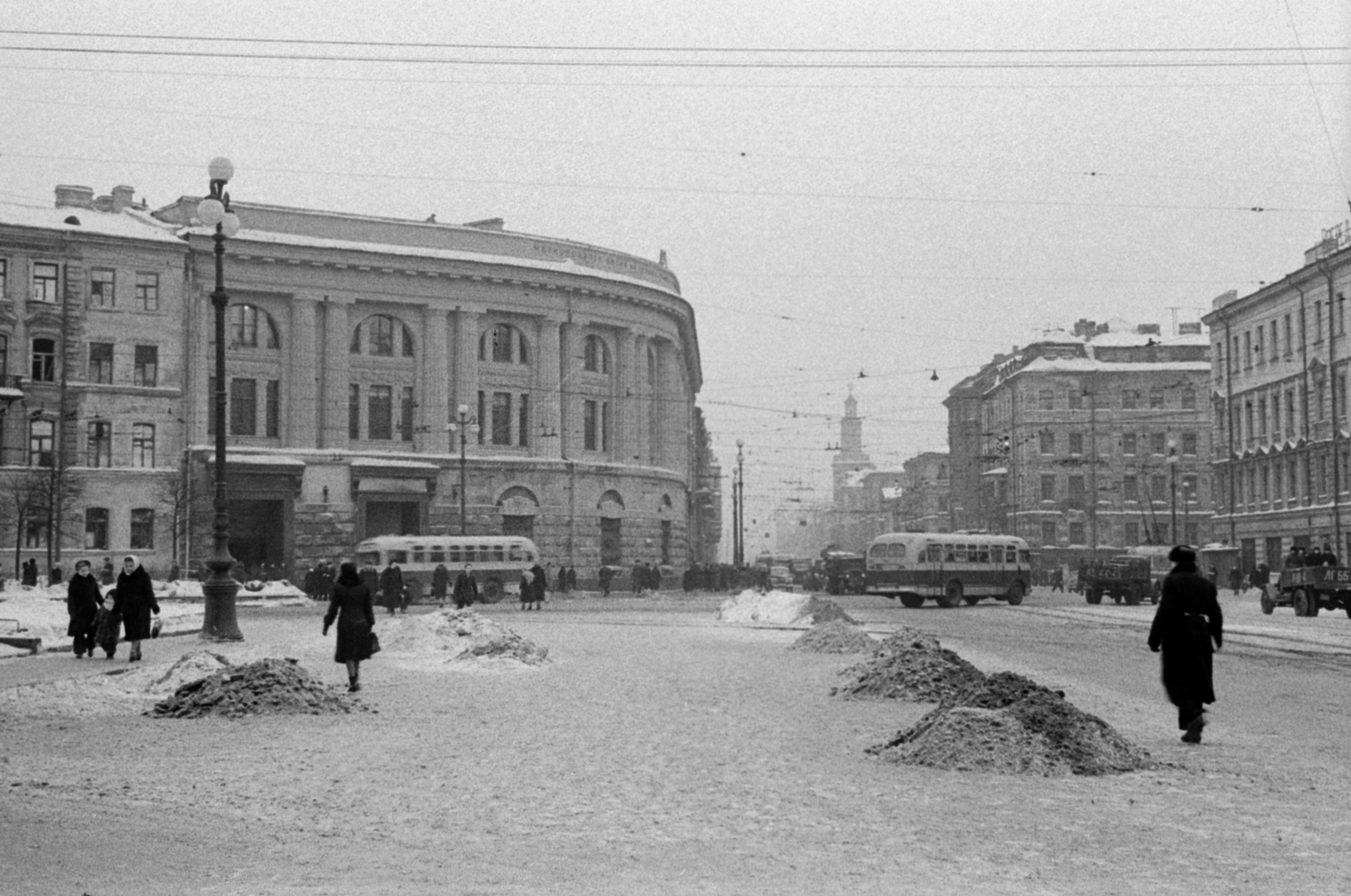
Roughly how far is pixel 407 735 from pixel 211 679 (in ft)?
9.54

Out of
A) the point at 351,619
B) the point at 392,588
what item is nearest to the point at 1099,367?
the point at 392,588

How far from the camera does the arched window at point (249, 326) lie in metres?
67.1

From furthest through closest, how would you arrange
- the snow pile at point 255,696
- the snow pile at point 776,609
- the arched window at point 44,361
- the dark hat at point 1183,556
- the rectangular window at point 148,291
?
the rectangular window at point 148,291 < the arched window at point 44,361 < the snow pile at point 776,609 < the snow pile at point 255,696 < the dark hat at point 1183,556

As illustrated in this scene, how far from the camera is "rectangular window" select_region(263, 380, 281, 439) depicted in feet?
221

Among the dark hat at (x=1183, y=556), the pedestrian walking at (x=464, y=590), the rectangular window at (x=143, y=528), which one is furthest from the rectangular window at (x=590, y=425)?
the dark hat at (x=1183, y=556)

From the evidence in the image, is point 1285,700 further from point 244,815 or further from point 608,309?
point 608,309

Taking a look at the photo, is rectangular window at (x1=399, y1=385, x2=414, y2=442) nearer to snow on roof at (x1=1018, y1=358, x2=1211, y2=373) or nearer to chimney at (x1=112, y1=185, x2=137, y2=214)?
chimney at (x1=112, y1=185, x2=137, y2=214)

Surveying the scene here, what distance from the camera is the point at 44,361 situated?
60.3 meters

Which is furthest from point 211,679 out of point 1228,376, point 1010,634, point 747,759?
Result: point 1228,376

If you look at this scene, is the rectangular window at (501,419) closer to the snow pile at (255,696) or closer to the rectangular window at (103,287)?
the rectangular window at (103,287)

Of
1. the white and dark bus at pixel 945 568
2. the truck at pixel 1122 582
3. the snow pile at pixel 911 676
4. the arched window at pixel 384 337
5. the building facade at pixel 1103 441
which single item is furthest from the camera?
the building facade at pixel 1103 441

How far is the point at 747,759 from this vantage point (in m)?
11.6

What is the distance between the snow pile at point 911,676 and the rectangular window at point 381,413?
5417 centimetres

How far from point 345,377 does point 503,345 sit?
26.5ft
